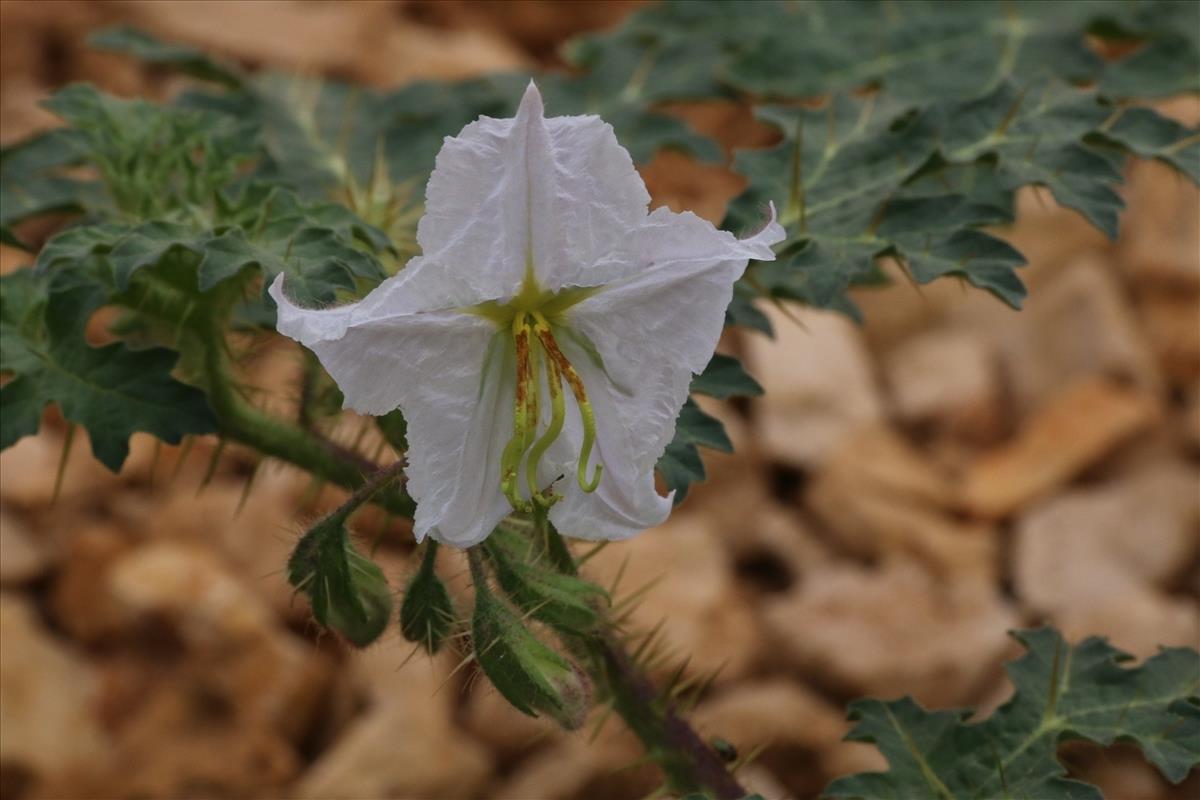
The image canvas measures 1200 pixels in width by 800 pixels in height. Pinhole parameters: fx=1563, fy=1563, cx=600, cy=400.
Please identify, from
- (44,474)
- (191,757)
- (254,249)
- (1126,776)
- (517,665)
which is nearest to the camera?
(517,665)

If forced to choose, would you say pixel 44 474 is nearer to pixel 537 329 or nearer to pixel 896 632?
pixel 896 632

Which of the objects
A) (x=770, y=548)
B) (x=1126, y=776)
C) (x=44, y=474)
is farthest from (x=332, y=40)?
(x=1126, y=776)

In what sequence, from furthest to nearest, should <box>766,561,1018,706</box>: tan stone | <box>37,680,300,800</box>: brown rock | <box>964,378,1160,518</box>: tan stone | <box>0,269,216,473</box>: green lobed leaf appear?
<box>964,378,1160,518</box>: tan stone → <box>766,561,1018,706</box>: tan stone → <box>37,680,300,800</box>: brown rock → <box>0,269,216,473</box>: green lobed leaf

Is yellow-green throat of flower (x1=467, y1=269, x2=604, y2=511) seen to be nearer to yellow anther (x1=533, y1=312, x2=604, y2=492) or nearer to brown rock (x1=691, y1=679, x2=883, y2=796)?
yellow anther (x1=533, y1=312, x2=604, y2=492)

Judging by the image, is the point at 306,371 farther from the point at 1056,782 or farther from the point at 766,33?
the point at 766,33

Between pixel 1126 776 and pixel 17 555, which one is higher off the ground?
pixel 1126 776

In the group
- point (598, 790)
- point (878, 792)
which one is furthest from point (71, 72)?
point (878, 792)

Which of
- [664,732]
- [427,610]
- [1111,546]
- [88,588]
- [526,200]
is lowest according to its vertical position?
[88,588]

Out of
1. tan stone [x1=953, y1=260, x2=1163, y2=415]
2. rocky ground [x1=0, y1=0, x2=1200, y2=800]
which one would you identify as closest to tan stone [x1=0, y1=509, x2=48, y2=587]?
rocky ground [x1=0, y1=0, x2=1200, y2=800]
